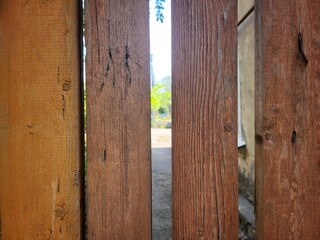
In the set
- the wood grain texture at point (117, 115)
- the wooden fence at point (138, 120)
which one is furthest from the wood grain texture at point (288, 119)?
the wood grain texture at point (117, 115)

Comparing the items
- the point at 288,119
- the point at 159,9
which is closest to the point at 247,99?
the point at 159,9

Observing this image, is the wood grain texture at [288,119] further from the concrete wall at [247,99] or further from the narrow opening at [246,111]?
the concrete wall at [247,99]

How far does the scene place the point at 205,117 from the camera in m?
0.76

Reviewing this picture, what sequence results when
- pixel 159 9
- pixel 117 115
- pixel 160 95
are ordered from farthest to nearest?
pixel 160 95
pixel 159 9
pixel 117 115

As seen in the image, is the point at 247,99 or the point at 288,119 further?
the point at 247,99

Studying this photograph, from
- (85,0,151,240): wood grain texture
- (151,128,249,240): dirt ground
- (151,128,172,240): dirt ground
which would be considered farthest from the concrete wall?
(85,0,151,240): wood grain texture

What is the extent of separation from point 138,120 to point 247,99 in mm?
2868

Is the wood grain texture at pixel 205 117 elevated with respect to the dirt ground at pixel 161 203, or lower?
elevated

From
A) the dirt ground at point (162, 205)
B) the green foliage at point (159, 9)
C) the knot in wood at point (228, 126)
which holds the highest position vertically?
the green foliage at point (159, 9)

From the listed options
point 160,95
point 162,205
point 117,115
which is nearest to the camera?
point 117,115

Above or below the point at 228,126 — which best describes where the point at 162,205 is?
below

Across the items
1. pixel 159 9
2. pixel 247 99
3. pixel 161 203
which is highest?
pixel 159 9

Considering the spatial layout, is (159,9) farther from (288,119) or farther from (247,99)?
(288,119)

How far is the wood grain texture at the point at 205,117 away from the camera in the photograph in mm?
756
